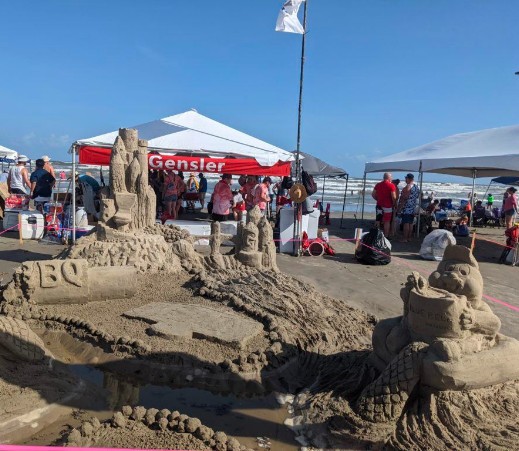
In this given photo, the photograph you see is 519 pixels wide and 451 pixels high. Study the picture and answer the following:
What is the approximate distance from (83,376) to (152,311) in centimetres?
132

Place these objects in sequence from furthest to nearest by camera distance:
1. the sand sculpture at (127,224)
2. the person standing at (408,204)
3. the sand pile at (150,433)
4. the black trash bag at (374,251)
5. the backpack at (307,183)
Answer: the person standing at (408,204), the backpack at (307,183), the black trash bag at (374,251), the sand sculpture at (127,224), the sand pile at (150,433)

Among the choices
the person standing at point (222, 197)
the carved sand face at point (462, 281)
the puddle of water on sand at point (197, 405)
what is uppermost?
the person standing at point (222, 197)

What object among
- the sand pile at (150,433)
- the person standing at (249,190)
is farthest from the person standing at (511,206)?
the sand pile at (150,433)

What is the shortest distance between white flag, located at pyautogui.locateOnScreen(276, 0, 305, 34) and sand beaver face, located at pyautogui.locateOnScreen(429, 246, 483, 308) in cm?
663

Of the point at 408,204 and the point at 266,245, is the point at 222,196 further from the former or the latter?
the point at 408,204

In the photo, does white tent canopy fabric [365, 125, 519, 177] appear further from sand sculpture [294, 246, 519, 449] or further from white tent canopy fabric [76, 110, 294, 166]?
sand sculpture [294, 246, 519, 449]

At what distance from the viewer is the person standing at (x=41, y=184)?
10.6 m

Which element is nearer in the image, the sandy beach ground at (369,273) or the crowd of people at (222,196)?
the sandy beach ground at (369,273)

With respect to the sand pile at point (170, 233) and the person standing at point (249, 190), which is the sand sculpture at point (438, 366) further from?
the person standing at point (249, 190)

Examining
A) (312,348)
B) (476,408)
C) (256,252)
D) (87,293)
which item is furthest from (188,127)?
(476,408)

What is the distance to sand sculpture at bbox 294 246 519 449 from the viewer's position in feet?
10.5

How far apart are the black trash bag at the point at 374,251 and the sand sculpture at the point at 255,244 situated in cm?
250

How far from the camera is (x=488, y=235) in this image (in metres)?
14.4

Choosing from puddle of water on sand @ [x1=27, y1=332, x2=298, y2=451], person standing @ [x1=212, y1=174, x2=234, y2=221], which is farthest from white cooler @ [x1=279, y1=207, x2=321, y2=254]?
puddle of water on sand @ [x1=27, y1=332, x2=298, y2=451]
